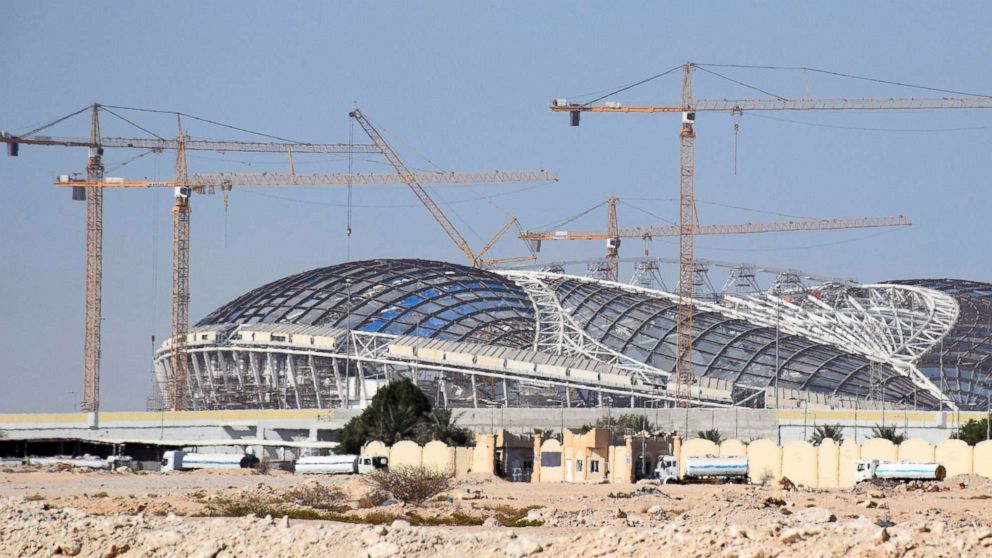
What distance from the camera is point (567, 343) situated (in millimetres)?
125125

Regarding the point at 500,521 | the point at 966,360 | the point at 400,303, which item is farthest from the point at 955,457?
the point at 400,303

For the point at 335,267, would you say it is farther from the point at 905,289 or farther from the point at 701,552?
the point at 701,552

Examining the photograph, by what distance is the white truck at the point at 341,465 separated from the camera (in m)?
76.1

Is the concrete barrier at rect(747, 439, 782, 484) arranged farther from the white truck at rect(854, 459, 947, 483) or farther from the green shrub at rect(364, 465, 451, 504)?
the green shrub at rect(364, 465, 451, 504)

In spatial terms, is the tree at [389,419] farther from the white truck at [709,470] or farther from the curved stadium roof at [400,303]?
the curved stadium roof at [400,303]

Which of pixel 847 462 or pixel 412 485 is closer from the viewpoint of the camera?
pixel 412 485

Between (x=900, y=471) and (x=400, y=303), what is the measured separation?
67.4 metres

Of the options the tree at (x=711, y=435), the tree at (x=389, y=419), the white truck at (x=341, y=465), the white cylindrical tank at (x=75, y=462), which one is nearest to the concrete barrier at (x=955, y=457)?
the tree at (x=711, y=435)

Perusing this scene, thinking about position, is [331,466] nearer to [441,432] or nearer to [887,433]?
[441,432]

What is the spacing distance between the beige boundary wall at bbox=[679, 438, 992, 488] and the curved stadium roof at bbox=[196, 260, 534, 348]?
174 ft

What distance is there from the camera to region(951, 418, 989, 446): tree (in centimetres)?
8419

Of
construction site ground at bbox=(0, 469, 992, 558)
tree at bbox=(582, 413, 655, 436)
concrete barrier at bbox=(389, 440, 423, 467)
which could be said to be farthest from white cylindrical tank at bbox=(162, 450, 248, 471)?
tree at bbox=(582, 413, 655, 436)

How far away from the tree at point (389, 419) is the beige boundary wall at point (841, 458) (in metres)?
25.3

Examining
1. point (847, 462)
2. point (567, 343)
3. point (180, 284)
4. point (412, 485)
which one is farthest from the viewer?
point (180, 284)
